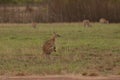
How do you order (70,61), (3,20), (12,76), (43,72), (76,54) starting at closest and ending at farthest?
(12,76)
(43,72)
(70,61)
(76,54)
(3,20)

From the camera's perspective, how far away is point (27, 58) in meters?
16.0

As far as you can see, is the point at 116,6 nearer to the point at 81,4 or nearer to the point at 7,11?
the point at 81,4

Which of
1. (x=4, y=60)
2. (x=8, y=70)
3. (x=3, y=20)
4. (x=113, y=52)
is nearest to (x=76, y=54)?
(x=113, y=52)

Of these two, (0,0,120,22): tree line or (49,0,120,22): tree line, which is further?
(49,0,120,22): tree line

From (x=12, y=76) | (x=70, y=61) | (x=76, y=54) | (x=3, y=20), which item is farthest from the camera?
(x=3, y=20)

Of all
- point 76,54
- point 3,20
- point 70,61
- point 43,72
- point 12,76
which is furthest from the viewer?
point 3,20

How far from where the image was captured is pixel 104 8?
4769 cm

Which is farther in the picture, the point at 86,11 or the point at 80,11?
the point at 80,11

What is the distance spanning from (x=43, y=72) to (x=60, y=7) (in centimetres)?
3587

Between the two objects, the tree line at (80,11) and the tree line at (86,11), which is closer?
the tree line at (80,11)

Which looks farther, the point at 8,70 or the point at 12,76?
the point at 8,70

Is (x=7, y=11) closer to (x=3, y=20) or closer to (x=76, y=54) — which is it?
(x=3, y=20)

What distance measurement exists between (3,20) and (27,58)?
103ft

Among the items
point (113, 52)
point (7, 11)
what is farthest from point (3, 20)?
point (113, 52)
